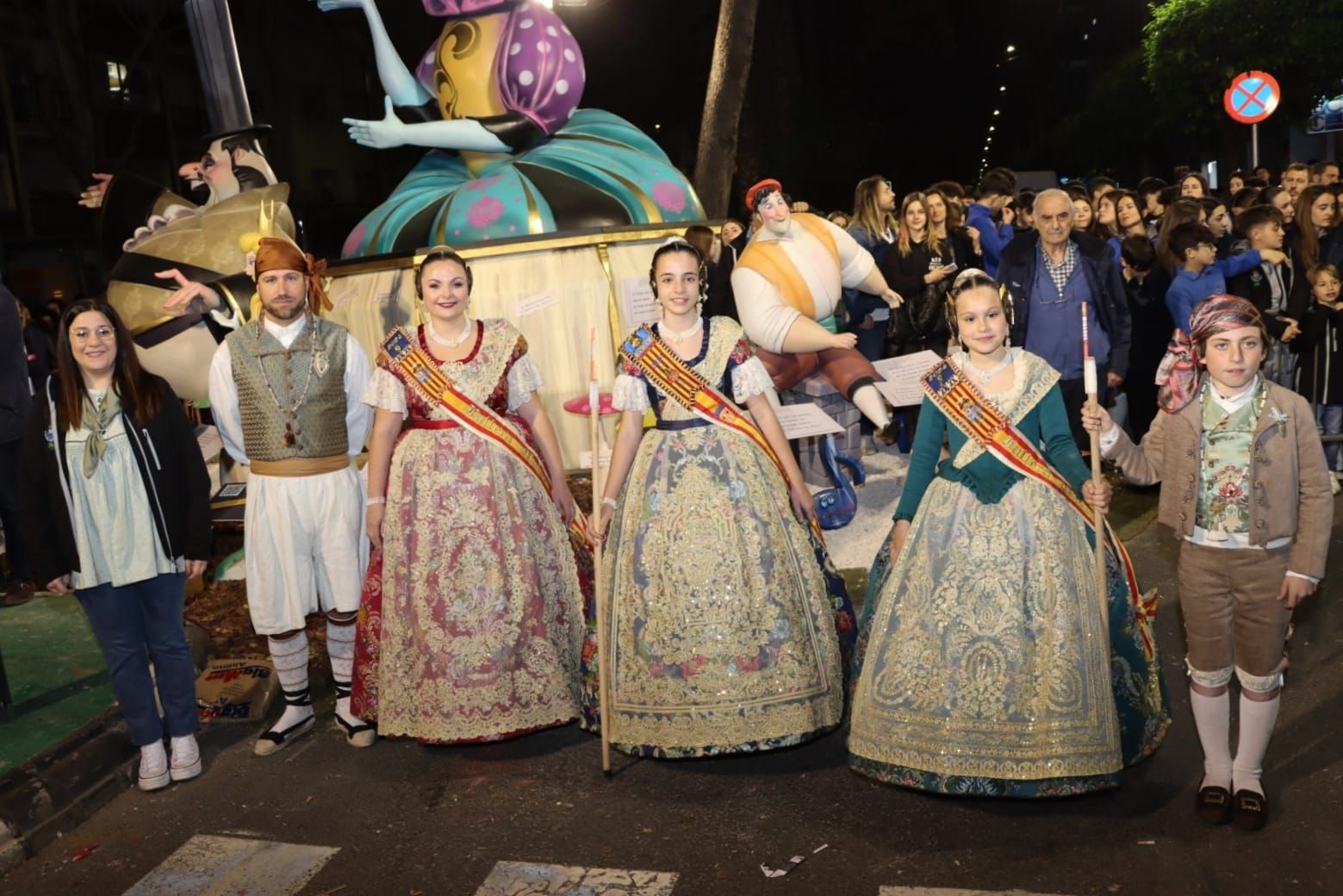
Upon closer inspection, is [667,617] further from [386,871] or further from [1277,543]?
[1277,543]

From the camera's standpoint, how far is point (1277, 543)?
417cm

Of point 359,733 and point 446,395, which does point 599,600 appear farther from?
point 359,733

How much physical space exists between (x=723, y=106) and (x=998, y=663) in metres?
10.4

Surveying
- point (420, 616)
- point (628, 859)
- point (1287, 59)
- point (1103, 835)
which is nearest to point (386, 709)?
point (420, 616)

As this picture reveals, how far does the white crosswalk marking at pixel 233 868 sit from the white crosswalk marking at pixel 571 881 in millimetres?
668

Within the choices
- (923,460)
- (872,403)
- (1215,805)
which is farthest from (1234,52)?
(1215,805)

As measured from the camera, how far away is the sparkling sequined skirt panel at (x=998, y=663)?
13.9ft

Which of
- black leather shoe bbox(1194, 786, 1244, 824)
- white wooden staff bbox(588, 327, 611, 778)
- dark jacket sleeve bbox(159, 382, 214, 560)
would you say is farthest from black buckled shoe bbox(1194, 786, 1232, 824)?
dark jacket sleeve bbox(159, 382, 214, 560)

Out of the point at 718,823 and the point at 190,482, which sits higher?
the point at 190,482

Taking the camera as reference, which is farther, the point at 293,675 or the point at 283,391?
the point at 293,675

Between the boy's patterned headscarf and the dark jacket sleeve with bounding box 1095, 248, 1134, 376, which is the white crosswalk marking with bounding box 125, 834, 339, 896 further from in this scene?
the dark jacket sleeve with bounding box 1095, 248, 1134, 376

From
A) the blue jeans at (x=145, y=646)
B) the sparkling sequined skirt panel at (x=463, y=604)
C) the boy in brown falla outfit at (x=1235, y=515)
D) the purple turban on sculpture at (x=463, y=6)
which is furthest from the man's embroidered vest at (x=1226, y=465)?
the purple turban on sculpture at (x=463, y=6)

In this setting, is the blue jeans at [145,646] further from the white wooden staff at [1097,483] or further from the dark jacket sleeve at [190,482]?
the white wooden staff at [1097,483]

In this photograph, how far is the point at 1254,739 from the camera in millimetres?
4246
